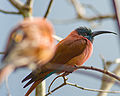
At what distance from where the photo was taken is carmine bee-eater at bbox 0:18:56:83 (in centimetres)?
76

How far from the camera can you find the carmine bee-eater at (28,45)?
758mm

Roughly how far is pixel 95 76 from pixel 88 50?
1.70 meters

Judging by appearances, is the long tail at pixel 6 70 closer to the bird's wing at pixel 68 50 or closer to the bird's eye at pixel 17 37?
the bird's eye at pixel 17 37

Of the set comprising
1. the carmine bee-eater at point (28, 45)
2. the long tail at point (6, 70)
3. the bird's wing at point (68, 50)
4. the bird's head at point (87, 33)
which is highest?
the carmine bee-eater at point (28, 45)

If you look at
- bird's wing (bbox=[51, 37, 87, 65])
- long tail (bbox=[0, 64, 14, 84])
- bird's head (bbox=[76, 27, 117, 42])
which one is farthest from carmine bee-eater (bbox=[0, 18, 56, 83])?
bird's head (bbox=[76, 27, 117, 42])

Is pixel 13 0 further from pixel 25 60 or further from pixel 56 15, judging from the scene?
pixel 56 15

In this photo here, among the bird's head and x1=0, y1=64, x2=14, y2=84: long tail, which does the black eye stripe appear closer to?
the bird's head

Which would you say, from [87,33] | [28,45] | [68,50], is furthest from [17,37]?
[87,33]

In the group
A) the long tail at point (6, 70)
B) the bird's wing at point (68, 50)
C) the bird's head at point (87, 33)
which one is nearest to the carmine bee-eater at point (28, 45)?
the long tail at point (6, 70)

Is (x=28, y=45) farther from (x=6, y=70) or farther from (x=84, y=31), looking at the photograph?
(x=84, y=31)

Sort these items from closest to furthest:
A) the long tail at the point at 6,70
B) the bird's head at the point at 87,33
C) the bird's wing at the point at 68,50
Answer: the long tail at the point at 6,70 → the bird's wing at the point at 68,50 → the bird's head at the point at 87,33

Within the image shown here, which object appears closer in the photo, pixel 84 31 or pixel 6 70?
pixel 6 70

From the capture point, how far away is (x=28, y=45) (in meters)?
0.80

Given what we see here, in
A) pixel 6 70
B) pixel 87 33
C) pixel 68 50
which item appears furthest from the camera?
pixel 87 33
